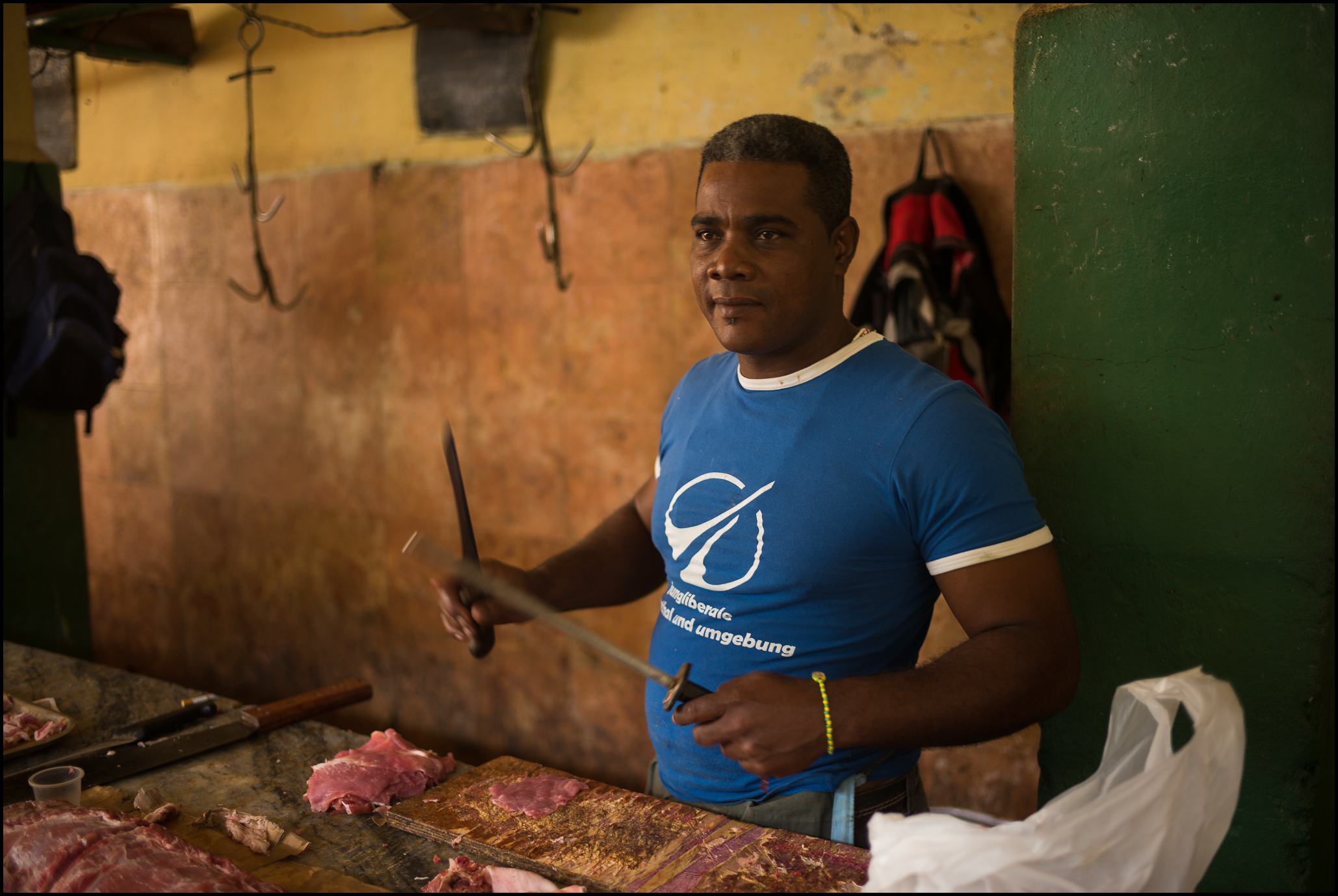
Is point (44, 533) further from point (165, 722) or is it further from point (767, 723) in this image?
point (767, 723)

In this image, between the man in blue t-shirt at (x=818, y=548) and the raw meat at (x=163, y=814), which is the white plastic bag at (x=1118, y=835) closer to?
the man in blue t-shirt at (x=818, y=548)

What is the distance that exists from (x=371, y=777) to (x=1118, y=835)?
4.27 feet

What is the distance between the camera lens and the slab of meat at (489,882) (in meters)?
1.66

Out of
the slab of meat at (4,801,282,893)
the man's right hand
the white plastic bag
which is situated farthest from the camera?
the man's right hand

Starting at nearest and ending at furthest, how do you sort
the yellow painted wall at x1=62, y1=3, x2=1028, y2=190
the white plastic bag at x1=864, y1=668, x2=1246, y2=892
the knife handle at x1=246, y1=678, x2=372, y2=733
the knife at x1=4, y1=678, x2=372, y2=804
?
the white plastic bag at x1=864, y1=668, x2=1246, y2=892, the knife at x1=4, y1=678, x2=372, y2=804, the knife handle at x1=246, y1=678, x2=372, y2=733, the yellow painted wall at x1=62, y1=3, x2=1028, y2=190

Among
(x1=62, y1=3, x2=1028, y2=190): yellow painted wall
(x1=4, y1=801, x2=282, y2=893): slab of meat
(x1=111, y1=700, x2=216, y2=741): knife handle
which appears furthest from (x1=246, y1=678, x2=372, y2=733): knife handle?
(x1=62, y1=3, x2=1028, y2=190): yellow painted wall

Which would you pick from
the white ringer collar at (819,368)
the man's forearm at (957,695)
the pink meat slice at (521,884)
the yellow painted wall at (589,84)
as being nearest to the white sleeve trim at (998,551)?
the man's forearm at (957,695)

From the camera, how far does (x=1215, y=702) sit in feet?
4.84

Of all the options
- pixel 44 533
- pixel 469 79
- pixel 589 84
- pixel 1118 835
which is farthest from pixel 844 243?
pixel 44 533

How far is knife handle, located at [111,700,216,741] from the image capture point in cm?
239

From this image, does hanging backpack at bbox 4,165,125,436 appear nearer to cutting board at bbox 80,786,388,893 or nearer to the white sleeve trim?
cutting board at bbox 80,786,388,893

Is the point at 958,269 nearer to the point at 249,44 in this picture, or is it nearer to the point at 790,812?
the point at 790,812

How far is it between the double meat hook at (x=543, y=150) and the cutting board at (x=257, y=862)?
254 cm

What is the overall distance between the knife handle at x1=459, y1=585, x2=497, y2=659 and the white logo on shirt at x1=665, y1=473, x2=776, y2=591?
0.38m
